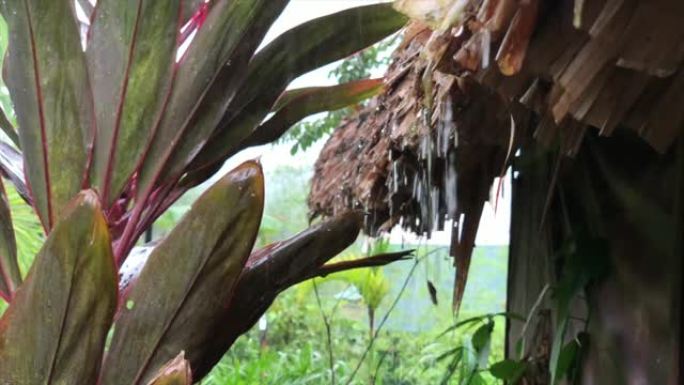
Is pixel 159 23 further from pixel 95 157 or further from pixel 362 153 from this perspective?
pixel 362 153

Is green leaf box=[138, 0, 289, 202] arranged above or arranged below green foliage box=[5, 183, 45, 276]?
above

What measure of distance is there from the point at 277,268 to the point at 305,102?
25 centimetres

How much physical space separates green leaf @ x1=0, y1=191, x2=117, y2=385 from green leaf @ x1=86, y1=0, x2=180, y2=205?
0.16 metres

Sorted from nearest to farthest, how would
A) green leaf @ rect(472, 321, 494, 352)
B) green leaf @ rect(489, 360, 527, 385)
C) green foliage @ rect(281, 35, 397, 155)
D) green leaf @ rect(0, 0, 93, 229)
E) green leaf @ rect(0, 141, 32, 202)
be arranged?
green leaf @ rect(0, 0, 93, 229)
green leaf @ rect(0, 141, 32, 202)
green leaf @ rect(489, 360, 527, 385)
green leaf @ rect(472, 321, 494, 352)
green foliage @ rect(281, 35, 397, 155)

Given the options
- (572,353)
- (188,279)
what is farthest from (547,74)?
(572,353)

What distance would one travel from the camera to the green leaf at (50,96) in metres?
0.75

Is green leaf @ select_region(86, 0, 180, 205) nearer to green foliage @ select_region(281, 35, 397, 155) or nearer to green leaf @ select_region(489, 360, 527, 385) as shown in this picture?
green leaf @ select_region(489, 360, 527, 385)

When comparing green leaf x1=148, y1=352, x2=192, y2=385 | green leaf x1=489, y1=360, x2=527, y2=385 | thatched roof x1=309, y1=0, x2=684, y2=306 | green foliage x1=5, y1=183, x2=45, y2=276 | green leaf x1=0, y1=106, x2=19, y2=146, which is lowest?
Result: green leaf x1=489, y1=360, x2=527, y2=385

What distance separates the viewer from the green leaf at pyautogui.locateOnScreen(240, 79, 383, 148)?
0.96 metres

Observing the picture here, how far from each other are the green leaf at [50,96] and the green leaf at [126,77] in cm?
2

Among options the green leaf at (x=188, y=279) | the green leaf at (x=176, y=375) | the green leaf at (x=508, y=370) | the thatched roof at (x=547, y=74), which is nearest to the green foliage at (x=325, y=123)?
the green leaf at (x=508, y=370)

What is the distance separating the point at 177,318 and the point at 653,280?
36.0 inches

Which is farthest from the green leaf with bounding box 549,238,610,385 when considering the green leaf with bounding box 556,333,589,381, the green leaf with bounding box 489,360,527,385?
the green leaf with bounding box 489,360,527,385

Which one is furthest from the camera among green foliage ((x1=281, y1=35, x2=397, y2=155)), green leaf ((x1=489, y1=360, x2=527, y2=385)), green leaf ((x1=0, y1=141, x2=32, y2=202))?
green foliage ((x1=281, y1=35, x2=397, y2=155))
